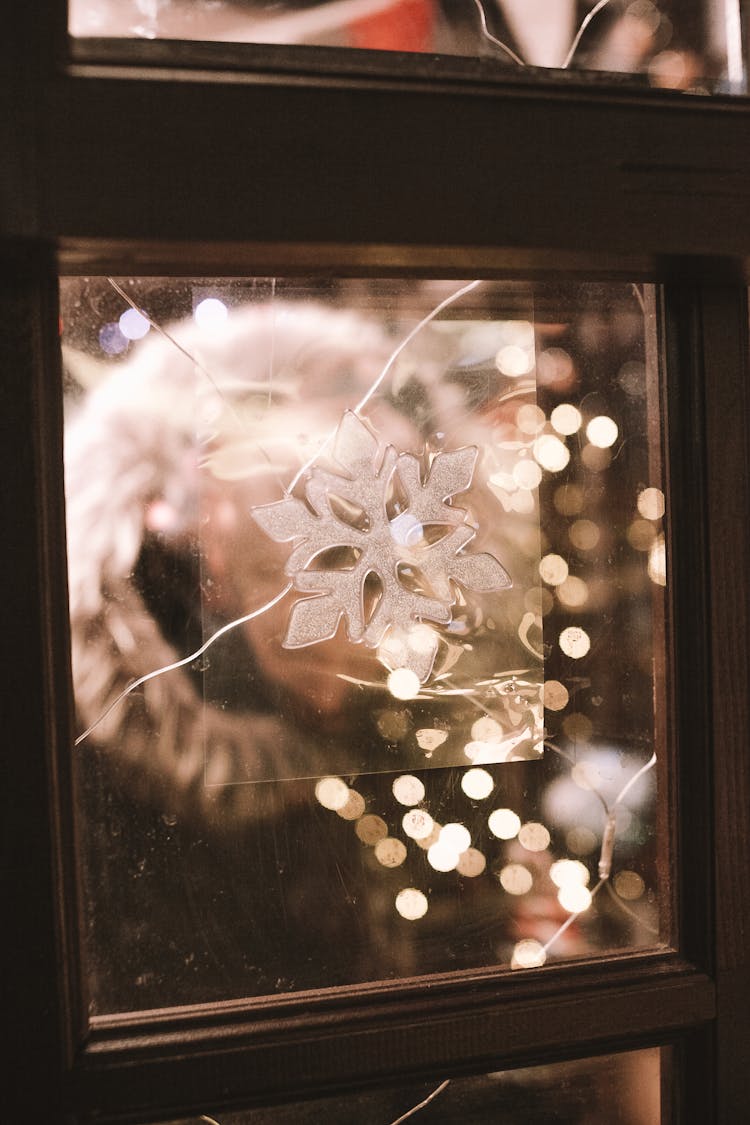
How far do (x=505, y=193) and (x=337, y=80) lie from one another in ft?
0.55

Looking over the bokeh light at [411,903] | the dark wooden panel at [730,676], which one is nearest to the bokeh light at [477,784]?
the bokeh light at [411,903]

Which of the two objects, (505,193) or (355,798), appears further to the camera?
(355,798)

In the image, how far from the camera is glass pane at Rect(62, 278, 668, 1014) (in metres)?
0.73

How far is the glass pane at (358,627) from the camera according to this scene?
0.73m

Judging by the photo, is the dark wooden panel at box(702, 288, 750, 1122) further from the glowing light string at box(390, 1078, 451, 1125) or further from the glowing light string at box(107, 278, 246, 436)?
the glowing light string at box(107, 278, 246, 436)

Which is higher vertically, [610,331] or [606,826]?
[610,331]

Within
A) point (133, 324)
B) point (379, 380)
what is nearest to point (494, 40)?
point (379, 380)

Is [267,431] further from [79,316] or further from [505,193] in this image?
[505,193]

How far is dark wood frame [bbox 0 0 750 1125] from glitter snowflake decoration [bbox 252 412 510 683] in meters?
0.19

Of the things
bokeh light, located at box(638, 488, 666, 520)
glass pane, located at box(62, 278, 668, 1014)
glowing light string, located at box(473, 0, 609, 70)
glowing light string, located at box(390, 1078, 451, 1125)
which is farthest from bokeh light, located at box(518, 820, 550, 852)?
glowing light string, located at box(473, 0, 609, 70)

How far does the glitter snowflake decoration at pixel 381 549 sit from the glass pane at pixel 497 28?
33 centimetres

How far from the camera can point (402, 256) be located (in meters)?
0.68

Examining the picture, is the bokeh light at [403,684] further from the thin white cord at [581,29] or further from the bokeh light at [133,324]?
the thin white cord at [581,29]

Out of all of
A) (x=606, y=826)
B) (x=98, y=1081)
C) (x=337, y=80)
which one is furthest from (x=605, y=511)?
(x=98, y=1081)
